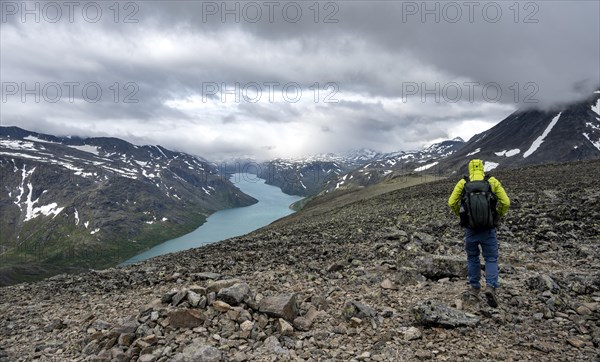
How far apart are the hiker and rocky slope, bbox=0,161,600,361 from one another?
29.9 inches

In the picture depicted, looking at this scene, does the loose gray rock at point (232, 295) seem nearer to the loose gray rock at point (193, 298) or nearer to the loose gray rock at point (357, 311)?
the loose gray rock at point (193, 298)

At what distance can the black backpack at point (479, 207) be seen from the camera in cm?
883

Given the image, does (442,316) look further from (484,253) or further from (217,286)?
(217,286)

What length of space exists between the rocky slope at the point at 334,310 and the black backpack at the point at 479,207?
1.95 m

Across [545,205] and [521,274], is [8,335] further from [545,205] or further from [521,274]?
[545,205]

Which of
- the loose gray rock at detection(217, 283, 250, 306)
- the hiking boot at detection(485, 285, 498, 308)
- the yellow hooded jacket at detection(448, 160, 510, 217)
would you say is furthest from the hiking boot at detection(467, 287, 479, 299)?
the loose gray rock at detection(217, 283, 250, 306)

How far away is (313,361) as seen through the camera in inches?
272

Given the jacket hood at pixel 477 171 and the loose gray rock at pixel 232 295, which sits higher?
the jacket hood at pixel 477 171

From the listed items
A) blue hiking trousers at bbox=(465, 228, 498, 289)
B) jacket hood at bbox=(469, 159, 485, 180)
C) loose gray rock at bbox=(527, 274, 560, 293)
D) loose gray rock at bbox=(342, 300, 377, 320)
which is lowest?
loose gray rock at bbox=(342, 300, 377, 320)

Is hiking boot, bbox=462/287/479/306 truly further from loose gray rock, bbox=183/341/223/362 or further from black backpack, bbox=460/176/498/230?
loose gray rock, bbox=183/341/223/362

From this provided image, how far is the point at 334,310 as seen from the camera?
9055mm

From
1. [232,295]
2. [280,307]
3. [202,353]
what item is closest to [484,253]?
[280,307]

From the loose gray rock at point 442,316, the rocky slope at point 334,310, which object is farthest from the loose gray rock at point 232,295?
the loose gray rock at point 442,316

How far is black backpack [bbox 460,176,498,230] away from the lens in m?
8.83
